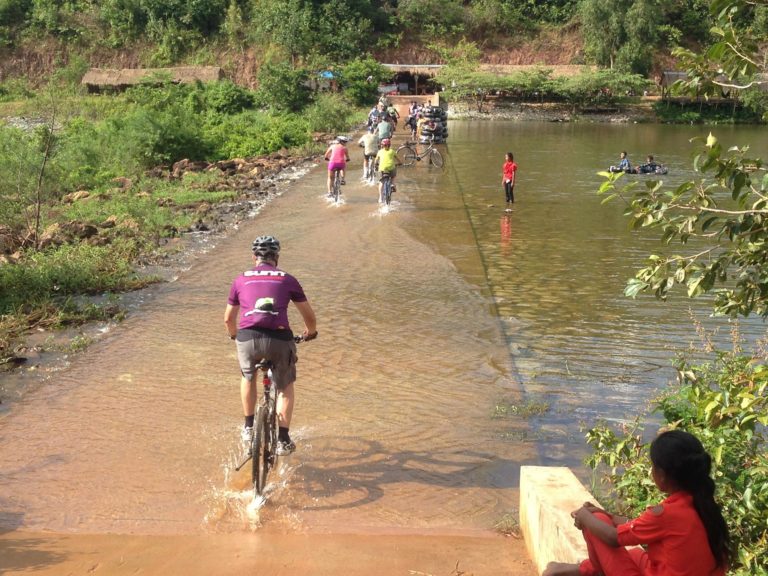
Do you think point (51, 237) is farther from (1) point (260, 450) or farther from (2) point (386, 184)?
(1) point (260, 450)

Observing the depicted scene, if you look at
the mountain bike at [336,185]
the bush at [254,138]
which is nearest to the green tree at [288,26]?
the bush at [254,138]

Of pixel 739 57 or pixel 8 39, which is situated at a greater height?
pixel 8 39

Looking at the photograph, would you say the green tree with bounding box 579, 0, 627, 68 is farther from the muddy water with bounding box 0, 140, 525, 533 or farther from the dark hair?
the dark hair

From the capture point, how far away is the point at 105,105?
44.1 m

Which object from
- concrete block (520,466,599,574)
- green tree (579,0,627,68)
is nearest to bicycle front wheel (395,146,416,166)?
concrete block (520,466,599,574)

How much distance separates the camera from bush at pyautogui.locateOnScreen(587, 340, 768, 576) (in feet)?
12.2

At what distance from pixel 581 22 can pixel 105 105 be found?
39.9m

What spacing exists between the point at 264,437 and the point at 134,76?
5726 cm

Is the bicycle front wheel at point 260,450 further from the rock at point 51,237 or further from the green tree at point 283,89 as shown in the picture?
the green tree at point 283,89

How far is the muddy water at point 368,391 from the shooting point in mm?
5859

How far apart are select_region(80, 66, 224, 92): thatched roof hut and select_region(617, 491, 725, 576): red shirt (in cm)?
5664

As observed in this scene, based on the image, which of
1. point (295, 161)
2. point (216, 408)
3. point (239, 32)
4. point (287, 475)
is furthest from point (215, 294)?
point (239, 32)

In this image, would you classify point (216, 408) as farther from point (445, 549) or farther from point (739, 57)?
point (739, 57)

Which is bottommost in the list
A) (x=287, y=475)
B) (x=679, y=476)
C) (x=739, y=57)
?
(x=287, y=475)
